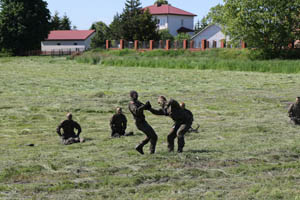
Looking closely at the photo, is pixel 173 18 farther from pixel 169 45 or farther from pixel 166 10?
pixel 169 45

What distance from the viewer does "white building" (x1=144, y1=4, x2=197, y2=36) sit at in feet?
395

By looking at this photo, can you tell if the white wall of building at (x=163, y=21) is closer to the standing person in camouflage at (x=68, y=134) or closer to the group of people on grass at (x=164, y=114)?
the standing person in camouflage at (x=68, y=134)

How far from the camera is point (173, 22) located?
122m

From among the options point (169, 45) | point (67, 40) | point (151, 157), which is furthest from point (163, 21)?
point (151, 157)

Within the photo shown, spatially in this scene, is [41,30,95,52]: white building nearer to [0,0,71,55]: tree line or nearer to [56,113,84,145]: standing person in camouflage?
[0,0,71,55]: tree line

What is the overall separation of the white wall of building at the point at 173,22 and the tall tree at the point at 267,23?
218 feet

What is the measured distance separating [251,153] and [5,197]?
17.9 ft

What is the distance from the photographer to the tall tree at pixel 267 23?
52.7m

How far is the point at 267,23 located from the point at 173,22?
2738 inches

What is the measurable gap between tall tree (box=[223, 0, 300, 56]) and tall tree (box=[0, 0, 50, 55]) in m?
42.8

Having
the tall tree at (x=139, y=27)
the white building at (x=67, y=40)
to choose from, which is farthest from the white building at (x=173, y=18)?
the tall tree at (x=139, y=27)

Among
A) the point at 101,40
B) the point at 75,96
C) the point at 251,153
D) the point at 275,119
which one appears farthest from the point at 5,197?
the point at 101,40

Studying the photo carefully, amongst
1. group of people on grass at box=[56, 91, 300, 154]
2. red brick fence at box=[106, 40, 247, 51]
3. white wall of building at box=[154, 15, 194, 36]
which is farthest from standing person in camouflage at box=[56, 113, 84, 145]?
white wall of building at box=[154, 15, 194, 36]

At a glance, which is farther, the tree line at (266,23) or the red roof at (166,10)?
the red roof at (166,10)
